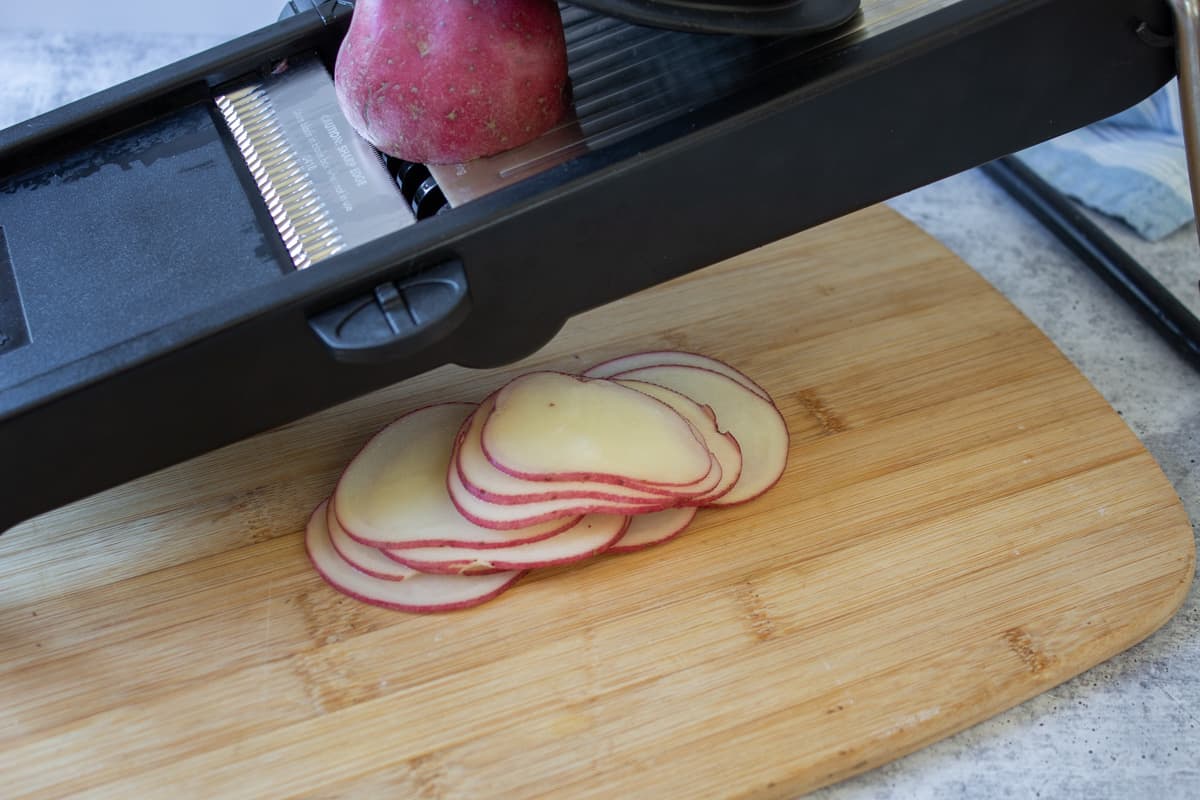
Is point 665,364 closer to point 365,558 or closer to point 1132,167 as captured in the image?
point 365,558

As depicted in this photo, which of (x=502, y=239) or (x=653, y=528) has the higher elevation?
(x=502, y=239)

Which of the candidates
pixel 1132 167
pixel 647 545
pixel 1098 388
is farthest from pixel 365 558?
pixel 1132 167

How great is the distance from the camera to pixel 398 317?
1141 mm

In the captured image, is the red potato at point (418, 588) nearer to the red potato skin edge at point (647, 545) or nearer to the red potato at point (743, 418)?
the red potato skin edge at point (647, 545)

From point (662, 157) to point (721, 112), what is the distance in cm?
7

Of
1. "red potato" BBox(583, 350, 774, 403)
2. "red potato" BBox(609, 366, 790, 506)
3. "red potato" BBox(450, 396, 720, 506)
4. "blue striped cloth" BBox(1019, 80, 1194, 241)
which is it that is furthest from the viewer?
"blue striped cloth" BBox(1019, 80, 1194, 241)

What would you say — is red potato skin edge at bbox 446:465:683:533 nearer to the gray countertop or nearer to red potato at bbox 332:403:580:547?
red potato at bbox 332:403:580:547

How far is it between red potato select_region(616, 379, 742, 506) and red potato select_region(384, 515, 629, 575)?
11 cm

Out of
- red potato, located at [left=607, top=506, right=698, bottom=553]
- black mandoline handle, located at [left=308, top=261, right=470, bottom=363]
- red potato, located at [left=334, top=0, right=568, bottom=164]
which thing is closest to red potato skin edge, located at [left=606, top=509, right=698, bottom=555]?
red potato, located at [left=607, top=506, right=698, bottom=553]

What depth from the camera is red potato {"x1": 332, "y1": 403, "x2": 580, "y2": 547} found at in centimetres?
130

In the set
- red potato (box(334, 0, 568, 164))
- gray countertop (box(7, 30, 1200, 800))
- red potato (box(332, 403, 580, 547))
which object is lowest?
gray countertop (box(7, 30, 1200, 800))

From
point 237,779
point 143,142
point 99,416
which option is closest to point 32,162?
point 143,142

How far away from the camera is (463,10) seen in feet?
3.98

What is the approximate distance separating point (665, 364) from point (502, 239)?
402 millimetres
